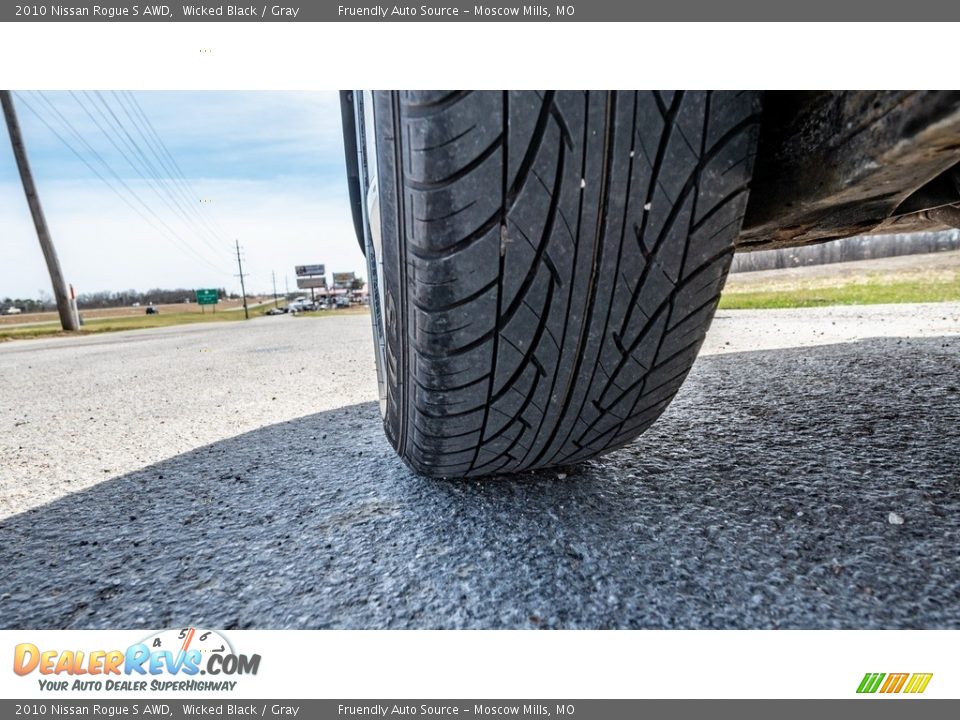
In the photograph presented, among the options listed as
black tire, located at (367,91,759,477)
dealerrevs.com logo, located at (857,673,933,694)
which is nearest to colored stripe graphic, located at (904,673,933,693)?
dealerrevs.com logo, located at (857,673,933,694)

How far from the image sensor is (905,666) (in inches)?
25.1

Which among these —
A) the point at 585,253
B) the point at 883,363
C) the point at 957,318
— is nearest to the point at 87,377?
the point at 585,253

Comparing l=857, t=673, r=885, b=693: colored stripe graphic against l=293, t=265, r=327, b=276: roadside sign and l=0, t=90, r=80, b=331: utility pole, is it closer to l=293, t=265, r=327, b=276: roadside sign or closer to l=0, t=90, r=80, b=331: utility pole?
l=0, t=90, r=80, b=331: utility pole

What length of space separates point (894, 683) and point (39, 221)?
18.8m

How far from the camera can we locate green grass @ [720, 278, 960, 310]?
4.69 meters

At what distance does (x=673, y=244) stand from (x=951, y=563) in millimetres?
666

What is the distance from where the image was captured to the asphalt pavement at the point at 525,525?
74 centimetres

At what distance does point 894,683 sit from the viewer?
64 cm

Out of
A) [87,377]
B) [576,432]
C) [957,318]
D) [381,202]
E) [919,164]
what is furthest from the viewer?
[87,377]

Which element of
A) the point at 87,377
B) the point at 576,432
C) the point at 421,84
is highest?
the point at 421,84

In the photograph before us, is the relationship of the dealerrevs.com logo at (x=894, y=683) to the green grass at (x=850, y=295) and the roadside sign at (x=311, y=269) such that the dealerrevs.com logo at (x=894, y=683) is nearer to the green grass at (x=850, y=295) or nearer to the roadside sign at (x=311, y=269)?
the green grass at (x=850, y=295)

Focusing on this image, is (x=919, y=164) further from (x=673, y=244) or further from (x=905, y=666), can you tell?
(x=905, y=666)

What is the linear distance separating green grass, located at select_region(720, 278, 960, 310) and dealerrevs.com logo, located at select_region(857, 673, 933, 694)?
373cm

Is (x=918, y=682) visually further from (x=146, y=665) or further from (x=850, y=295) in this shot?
(x=850, y=295)
